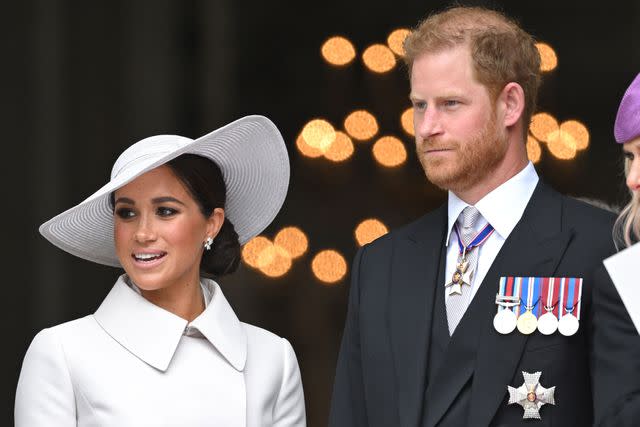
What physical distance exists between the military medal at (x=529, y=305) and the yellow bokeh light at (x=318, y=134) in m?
2.58

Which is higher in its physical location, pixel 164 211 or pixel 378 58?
pixel 378 58

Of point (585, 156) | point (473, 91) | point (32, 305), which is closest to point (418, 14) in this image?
point (585, 156)

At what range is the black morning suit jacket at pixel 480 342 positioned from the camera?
3.29 meters

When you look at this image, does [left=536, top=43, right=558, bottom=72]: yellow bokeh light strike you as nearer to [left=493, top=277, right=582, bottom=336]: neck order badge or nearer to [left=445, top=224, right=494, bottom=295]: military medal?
[left=445, top=224, right=494, bottom=295]: military medal

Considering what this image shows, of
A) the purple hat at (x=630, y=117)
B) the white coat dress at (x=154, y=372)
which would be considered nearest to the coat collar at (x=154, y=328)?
the white coat dress at (x=154, y=372)

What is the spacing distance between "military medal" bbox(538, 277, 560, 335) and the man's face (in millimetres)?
325

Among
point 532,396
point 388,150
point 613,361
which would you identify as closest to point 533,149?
point 388,150

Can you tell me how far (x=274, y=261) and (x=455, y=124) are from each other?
2.58 meters

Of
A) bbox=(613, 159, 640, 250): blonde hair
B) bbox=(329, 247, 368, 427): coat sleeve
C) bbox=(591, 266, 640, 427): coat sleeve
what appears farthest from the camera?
bbox=(329, 247, 368, 427): coat sleeve

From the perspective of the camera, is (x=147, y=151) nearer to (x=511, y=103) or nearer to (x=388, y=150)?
(x=511, y=103)

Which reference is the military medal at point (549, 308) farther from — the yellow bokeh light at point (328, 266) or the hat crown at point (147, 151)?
the yellow bokeh light at point (328, 266)

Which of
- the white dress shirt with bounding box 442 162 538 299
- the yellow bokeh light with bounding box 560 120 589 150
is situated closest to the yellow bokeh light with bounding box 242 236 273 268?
the yellow bokeh light with bounding box 560 120 589 150

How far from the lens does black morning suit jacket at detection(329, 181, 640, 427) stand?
3285mm

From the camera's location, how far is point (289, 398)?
3.67 m
